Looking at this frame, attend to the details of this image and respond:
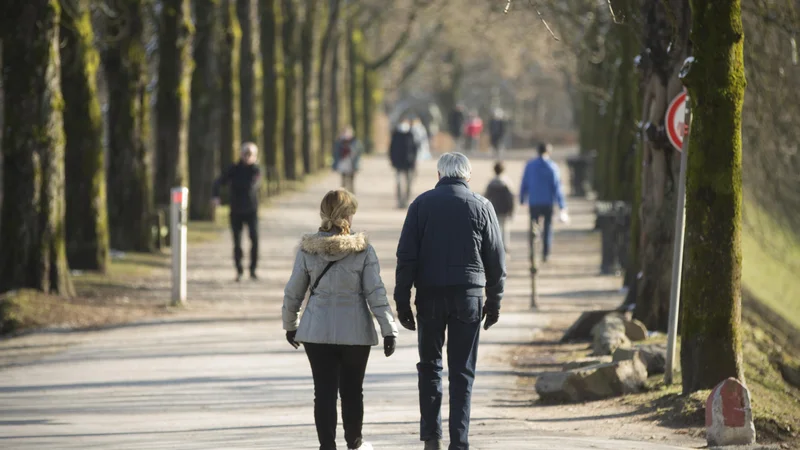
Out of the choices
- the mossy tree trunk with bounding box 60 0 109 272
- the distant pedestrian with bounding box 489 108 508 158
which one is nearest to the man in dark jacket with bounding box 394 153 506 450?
the mossy tree trunk with bounding box 60 0 109 272

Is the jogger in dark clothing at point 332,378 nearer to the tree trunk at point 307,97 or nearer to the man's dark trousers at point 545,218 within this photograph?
the man's dark trousers at point 545,218

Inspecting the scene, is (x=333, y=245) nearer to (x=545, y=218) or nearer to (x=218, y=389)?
(x=218, y=389)

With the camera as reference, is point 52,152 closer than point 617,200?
Yes

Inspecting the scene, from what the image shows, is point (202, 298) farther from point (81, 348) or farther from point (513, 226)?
point (513, 226)

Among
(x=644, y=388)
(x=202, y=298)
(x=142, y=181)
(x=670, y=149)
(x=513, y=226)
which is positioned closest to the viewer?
(x=644, y=388)

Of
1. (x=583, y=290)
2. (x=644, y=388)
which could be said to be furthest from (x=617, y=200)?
(x=644, y=388)

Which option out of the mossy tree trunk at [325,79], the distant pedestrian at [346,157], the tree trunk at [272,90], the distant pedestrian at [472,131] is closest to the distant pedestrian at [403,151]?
the distant pedestrian at [346,157]

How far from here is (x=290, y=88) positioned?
44.4 m

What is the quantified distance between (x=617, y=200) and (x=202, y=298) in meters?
8.36

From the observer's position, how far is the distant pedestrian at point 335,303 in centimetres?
856

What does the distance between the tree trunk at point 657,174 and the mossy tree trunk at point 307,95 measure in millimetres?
33032

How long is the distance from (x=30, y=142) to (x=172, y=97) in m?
8.29

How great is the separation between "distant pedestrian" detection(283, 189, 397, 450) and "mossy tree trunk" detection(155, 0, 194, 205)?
57.6ft

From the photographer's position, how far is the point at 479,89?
114 meters
